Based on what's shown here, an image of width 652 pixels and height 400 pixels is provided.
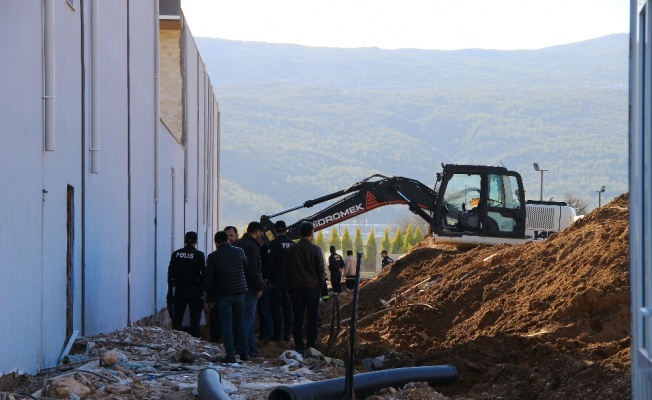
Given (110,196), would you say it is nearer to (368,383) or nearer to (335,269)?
(368,383)

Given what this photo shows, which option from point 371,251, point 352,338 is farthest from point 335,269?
point 371,251

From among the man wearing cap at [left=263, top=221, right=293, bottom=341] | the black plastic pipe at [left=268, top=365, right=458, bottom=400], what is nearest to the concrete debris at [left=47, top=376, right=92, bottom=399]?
the black plastic pipe at [left=268, top=365, right=458, bottom=400]

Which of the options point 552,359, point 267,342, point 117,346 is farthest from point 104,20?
point 552,359

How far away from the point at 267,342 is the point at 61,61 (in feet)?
22.2

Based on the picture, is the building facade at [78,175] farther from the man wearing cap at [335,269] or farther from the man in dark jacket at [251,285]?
the man wearing cap at [335,269]

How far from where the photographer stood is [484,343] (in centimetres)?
1417

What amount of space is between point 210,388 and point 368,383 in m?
1.52

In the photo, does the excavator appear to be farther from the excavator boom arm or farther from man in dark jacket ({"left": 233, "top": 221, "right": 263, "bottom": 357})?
man in dark jacket ({"left": 233, "top": 221, "right": 263, "bottom": 357})

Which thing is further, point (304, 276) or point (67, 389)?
point (304, 276)

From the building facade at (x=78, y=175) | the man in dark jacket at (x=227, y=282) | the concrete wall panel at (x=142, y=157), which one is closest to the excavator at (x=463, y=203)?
the building facade at (x=78, y=175)

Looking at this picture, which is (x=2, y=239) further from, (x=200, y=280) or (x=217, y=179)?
(x=217, y=179)

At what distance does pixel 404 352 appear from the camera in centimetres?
1562

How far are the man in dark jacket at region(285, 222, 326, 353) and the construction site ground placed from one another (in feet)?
2.27

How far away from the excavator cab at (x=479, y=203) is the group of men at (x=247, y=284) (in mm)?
10687
